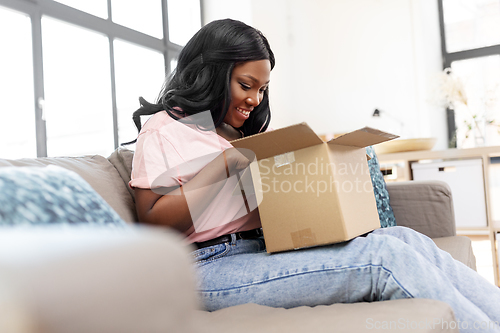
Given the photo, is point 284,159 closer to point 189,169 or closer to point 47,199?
point 189,169

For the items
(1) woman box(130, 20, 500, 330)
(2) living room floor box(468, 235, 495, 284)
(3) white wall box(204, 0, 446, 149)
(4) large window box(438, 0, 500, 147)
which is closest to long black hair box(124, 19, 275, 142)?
(1) woman box(130, 20, 500, 330)

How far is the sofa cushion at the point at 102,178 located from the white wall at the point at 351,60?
7.61ft

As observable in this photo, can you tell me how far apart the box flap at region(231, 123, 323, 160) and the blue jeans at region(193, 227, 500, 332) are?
20 centimetres

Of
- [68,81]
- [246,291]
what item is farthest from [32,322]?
[68,81]

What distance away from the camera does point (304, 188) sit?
78 centimetres

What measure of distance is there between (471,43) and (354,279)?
11.6 feet

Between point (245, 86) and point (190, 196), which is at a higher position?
point (245, 86)

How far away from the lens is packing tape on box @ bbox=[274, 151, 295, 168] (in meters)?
0.79

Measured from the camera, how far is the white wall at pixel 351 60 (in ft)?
10.8

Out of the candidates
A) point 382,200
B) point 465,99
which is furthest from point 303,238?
point 465,99

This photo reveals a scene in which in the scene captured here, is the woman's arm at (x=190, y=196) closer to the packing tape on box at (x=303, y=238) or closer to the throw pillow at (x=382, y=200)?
the packing tape on box at (x=303, y=238)

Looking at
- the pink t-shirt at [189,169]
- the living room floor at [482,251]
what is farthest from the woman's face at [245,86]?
the living room floor at [482,251]

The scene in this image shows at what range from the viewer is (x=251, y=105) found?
1.09 metres

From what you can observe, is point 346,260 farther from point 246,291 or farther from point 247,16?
point 247,16
